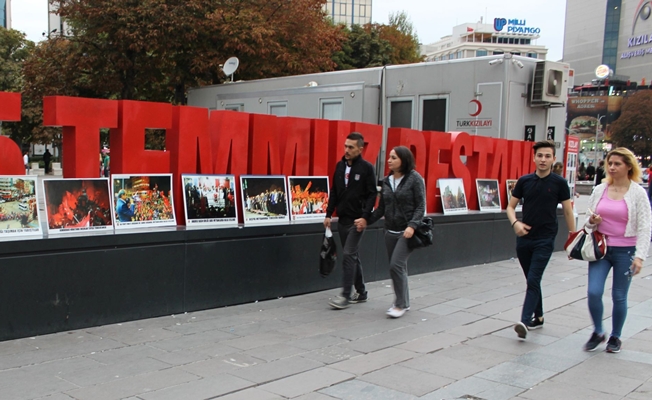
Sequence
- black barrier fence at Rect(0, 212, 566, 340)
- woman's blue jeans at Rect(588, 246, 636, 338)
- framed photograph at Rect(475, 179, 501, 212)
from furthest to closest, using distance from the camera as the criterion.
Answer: framed photograph at Rect(475, 179, 501, 212)
woman's blue jeans at Rect(588, 246, 636, 338)
black barrier fence at Rect(0, 212, 566, 340)

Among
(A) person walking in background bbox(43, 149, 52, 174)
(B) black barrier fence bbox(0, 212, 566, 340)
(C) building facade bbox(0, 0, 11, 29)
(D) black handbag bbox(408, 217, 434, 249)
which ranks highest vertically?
(C) building facade bbox(0, 0, 11, 29)

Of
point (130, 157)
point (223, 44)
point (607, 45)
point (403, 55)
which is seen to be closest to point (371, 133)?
point (130, 157)

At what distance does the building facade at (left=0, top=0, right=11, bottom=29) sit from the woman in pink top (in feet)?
265

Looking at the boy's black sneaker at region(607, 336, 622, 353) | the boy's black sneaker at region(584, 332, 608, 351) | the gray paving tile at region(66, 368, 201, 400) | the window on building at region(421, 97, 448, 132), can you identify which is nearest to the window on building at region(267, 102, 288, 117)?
the window on building at region(421, 97, 448, 132)

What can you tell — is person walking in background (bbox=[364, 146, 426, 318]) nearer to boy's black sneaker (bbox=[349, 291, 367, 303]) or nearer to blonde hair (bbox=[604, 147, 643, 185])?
boy's black sneaker (bbox=[349, 291, 367, 303])

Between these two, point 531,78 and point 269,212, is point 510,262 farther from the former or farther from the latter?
point 269,212

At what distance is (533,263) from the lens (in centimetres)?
617

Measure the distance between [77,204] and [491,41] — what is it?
15861 cm

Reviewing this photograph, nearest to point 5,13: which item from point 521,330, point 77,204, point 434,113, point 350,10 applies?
point 350,10

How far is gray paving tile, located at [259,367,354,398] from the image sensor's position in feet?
15.3

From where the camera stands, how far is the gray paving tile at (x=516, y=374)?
5.00 m

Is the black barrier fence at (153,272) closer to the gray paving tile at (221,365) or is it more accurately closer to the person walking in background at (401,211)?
the person walking in background at (401,211)

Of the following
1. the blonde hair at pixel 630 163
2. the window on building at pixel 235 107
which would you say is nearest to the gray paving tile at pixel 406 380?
the blonde hair at pixel 630 163

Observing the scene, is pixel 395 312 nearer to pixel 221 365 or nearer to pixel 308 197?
pixel 308 197
